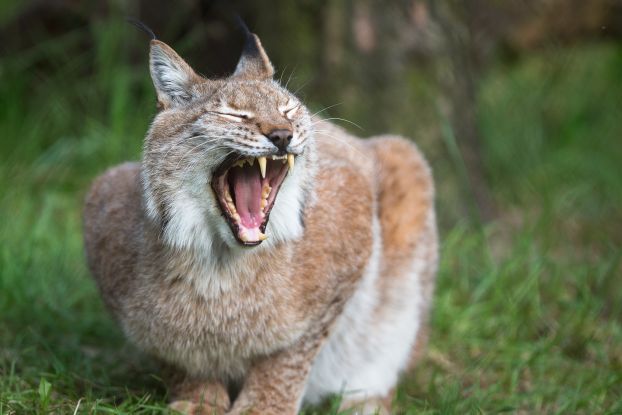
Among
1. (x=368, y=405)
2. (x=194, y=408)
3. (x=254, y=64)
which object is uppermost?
(x=254, y=64)

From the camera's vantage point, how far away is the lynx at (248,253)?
3.73m

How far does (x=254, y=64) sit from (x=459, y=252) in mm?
2673

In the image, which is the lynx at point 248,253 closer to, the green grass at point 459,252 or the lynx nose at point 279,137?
the lynx nose at point 279,137

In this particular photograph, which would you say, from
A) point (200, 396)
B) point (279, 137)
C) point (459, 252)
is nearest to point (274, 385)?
point (200, 396)

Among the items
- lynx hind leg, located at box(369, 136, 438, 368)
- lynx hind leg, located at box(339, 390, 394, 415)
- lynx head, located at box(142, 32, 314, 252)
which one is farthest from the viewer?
lynx hind leg, located at box(369, 136, 438, 368)

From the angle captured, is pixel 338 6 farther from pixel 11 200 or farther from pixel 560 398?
pixel 560 398

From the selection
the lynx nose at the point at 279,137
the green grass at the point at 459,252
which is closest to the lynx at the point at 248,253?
the lynx nose at the point at 279,137

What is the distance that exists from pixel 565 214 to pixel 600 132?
5.58 feet

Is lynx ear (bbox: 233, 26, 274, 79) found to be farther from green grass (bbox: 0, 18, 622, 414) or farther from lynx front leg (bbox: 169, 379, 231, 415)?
lynx front leg (bbox: 169, 379, 231, 415)

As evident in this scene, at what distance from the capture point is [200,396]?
4.29 m

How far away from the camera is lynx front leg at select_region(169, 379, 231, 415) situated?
14.0 feet

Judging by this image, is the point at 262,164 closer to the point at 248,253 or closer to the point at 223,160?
the point at 223,160

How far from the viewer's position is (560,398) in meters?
4.95

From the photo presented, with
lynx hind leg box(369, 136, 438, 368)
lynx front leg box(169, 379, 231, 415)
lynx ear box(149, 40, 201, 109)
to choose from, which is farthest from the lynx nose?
lynx hind leg box(369, 136, 438, 368)
